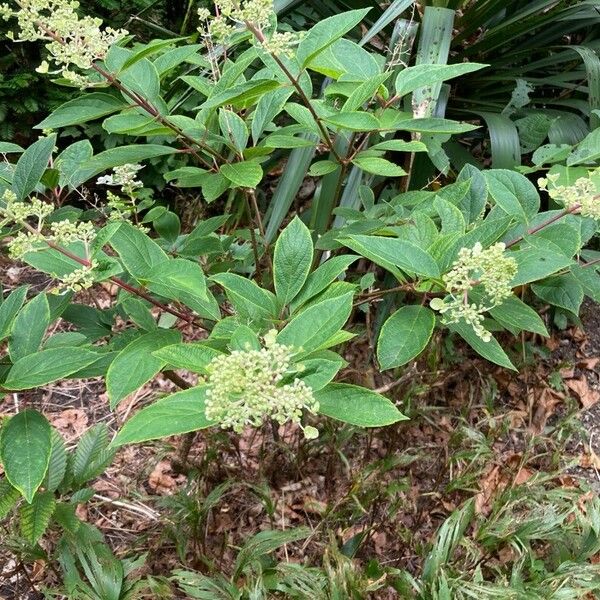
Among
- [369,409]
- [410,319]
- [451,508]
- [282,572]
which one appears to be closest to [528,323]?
[410,319]

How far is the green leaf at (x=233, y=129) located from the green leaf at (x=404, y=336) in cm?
44

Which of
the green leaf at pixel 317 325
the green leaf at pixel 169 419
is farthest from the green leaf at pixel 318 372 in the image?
the green leaf at pixel 169 419

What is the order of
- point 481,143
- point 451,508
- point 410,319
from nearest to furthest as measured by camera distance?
1. point 410,319
2. point 451,508
3. point 481,143

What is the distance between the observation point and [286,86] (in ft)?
3.38

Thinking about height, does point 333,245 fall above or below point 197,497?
above

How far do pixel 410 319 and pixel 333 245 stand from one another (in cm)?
40

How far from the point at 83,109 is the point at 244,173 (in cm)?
30

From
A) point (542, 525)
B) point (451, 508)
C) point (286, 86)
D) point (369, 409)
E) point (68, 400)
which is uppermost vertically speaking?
point (286, 86)

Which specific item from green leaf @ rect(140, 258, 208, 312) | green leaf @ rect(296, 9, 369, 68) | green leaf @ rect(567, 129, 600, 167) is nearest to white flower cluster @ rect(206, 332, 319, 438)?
green leaf @ rect(140, 258, 208, 312)

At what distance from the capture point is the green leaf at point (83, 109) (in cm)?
100

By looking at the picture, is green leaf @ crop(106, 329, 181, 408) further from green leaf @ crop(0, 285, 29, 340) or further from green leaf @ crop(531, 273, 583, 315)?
green leaf @ crop(531, 273, 583, 315)

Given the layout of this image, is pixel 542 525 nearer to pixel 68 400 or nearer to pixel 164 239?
pixel 164 239

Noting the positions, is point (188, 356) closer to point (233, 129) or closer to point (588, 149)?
point (233, 129)

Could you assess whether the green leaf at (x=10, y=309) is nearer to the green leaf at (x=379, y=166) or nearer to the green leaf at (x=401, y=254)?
the green leaf at (x=401, y=254)
